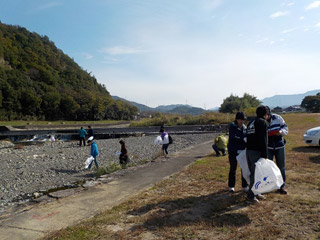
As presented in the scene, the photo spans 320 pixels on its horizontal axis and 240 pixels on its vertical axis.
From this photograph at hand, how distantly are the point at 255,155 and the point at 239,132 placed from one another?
0.71m

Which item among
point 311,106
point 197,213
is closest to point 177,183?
point 197,213

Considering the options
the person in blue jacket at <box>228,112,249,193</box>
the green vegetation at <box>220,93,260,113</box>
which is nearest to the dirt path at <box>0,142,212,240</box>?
the person in blue jacket at <box>228,112,249,193</box>

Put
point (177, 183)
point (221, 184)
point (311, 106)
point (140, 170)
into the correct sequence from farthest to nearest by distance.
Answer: point (311, 106), point (140, 170), point (177, 183), point (221, 184)

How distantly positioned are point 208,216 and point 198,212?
24cm

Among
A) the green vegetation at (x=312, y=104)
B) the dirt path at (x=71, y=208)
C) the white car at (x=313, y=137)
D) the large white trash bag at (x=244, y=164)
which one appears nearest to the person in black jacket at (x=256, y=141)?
the large white trash bag at (x=244, y=164)

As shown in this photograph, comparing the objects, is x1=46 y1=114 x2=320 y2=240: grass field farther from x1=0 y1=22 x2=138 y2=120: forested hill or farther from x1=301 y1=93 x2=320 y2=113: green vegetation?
x1=0 y1=22 x2=138 y2=120: forested hill

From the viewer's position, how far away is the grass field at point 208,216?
3389mm

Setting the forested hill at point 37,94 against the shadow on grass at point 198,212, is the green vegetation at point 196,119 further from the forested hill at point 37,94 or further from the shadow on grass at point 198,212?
the forested hill at point 37,94

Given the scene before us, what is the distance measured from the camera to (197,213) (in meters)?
4.13

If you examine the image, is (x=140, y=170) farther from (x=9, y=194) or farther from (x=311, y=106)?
(x=311, y=106)

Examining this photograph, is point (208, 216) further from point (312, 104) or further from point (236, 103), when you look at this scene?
point (312, 104)

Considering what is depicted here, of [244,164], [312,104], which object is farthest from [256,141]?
[312,104]

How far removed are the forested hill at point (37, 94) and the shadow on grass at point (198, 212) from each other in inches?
2514

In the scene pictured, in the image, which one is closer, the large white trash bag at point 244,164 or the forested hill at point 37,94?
the large white trash bag at point 244,164
